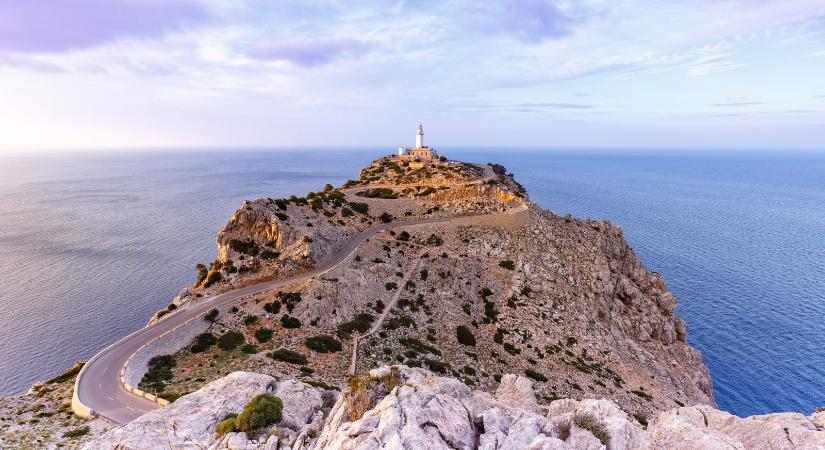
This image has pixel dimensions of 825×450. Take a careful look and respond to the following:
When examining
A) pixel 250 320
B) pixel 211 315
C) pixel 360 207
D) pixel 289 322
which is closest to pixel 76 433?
pixel 211 315

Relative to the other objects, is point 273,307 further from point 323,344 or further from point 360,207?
point 360,207

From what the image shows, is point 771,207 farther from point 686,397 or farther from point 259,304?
point 259,304

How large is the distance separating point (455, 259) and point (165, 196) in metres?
163

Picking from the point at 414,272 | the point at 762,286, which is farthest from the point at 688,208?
the point at 414,272

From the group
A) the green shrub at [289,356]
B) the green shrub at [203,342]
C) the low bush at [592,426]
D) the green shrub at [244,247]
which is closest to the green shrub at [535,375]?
the green shrub at [289,356]

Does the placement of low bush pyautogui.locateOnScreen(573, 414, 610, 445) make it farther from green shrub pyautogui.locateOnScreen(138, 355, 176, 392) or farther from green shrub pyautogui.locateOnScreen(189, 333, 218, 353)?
green shrub pyautogui.locateOnScreen(189, 333, 218, 353)

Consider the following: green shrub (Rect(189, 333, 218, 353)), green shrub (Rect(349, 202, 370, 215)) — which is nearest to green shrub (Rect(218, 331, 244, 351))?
green shrub (Rect(189, 333, 218, 353))

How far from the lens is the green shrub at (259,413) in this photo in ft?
63.5

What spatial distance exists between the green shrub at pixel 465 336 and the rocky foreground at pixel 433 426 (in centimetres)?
2357

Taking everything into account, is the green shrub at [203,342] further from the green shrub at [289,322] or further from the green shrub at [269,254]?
the green shrub at [269,254]

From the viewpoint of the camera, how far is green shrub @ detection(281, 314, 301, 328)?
126ft

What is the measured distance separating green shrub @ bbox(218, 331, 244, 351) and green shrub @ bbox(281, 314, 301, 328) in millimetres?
3881

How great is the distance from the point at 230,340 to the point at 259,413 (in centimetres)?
1758

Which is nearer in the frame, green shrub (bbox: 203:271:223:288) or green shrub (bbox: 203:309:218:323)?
green shrub (bbox: 203:309:218:323)
